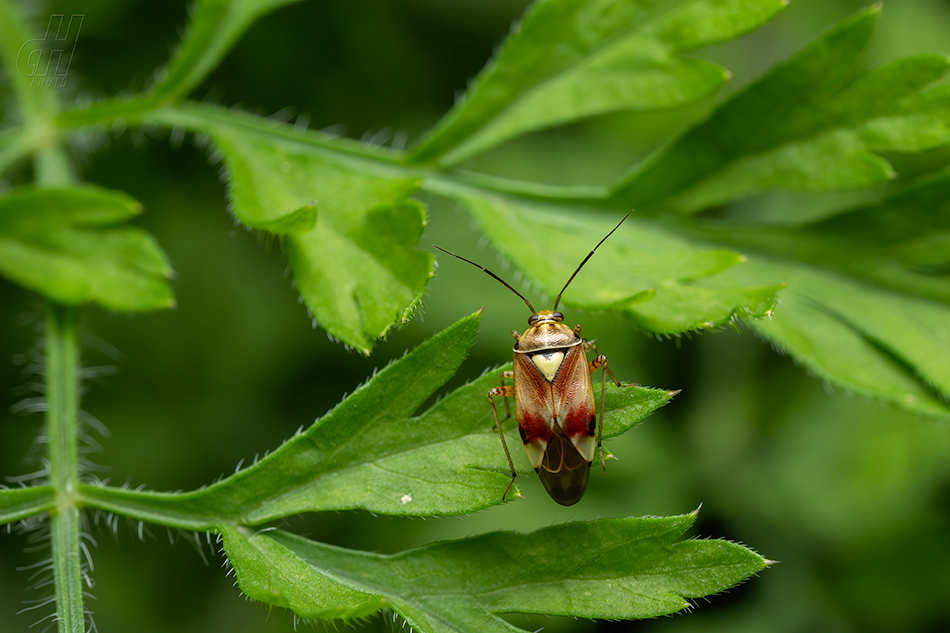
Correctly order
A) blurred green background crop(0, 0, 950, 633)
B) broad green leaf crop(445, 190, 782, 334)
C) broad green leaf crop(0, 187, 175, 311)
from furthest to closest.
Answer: blurred green background crop(0, 0, 950, 633)
broad green leaf crop(0, 187, 175, 311)
broad green leaf crop(445, 190, 782, 334)

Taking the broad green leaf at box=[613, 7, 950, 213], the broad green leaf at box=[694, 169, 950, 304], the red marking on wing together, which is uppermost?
the broad green leaf at box=[613, 7, 950, 213]

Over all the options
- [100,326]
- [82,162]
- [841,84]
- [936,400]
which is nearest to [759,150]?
[841,84]

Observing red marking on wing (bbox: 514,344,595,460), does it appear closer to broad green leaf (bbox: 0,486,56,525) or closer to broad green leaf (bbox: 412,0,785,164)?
broad green leaf (bbox: 412,0,785,164)

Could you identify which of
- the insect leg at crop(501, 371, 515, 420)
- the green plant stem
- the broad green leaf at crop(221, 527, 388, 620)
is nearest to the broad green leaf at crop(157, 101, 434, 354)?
the insect leg at crop(501, 371, 515, 420)

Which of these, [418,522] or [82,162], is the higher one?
[82,162]

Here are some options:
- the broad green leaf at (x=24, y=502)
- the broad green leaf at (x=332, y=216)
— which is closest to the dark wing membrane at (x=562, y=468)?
the broad green leaf at (x=332, y=216)

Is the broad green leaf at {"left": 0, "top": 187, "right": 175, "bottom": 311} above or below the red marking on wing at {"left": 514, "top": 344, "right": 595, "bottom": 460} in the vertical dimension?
above

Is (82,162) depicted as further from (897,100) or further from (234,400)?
(897,100)
